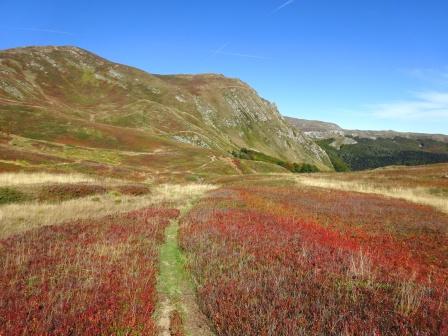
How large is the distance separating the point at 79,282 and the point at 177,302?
97.2 inches

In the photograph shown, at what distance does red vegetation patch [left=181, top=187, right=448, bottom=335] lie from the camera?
259 inches

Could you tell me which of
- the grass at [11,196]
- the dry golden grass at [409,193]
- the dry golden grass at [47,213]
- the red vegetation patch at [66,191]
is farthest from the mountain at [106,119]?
the dry golden grass at [409,193]

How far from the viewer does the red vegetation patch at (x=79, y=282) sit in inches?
252

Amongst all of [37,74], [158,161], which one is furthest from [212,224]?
[37,74]

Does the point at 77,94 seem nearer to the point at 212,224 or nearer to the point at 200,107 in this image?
the point at 200,107

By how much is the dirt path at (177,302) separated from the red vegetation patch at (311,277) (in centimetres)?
30

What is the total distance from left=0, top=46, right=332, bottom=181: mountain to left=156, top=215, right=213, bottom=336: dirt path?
40.3m

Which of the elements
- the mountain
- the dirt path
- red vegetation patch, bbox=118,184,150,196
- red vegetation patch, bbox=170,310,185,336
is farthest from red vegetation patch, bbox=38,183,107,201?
red vegetation patch, bbox=170,310,185,336

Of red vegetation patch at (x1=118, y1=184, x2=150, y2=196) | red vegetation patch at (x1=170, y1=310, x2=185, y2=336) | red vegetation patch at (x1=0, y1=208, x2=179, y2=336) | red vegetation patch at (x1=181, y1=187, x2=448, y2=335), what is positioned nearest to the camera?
red vegetation patch at (x1=0, y1=208, x2=179, y2=336)

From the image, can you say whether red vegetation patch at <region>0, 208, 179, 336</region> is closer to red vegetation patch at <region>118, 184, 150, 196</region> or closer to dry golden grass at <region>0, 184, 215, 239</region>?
dry golden grass at <region>0, 184, 215, 239</region>

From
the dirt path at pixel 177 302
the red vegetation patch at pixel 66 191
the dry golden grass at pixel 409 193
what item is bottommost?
the dry golden grass at pixel 409 193

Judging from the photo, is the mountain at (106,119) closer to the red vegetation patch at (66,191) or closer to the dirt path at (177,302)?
the red vegetation patch at (66,191)

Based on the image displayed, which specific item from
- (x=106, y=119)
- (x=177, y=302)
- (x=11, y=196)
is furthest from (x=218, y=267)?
(x=106, y=119)

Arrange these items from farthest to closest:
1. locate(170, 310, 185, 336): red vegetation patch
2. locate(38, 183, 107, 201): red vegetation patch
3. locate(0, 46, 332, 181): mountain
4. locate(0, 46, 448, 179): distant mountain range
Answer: locate(0, 46, 332, 181): mountain
locate(0, 46, 448, 179): distant mountain range
locate(38, 183, 107, 201): red vegetation patch
locate(170, 310, 185, 336): red vegetation patch
